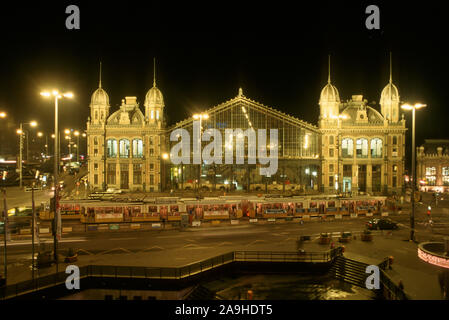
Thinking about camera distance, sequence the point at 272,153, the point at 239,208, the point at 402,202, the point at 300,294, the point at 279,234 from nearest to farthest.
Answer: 1. the point at 300,294
2. the point at 279,234
3. the point at 239,208
4. the point at 402,202
5. the point at 272,153

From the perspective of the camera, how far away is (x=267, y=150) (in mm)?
71312

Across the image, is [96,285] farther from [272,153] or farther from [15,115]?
[15,115]

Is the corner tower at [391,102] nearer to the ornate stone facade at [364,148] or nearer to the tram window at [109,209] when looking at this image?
the ornate stone facade at [364,148]

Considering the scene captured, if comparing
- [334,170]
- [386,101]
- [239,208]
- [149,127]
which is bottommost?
[239,208]

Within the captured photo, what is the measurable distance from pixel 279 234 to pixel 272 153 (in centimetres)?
3375

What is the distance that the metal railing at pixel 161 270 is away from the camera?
2222 centimetres

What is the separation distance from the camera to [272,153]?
234 ft

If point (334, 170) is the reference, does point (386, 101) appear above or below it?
above

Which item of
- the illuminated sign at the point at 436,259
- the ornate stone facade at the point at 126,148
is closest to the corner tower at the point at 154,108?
the ornate stone facade at the point at 126,148

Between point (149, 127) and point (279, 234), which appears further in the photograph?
point (149, 127)

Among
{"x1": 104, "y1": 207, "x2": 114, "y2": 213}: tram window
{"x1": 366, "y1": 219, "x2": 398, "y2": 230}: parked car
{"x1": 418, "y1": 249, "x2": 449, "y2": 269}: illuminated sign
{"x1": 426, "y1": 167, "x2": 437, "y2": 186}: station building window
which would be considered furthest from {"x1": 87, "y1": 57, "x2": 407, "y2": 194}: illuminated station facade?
{"x1": 418, "y1": 249, "x2": 449, "y2": 269}: illuminated sign

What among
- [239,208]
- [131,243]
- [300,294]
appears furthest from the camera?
[239,208]

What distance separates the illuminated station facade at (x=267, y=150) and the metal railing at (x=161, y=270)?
1668 inches

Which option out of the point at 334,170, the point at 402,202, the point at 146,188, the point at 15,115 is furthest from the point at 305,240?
the point at 15,115
